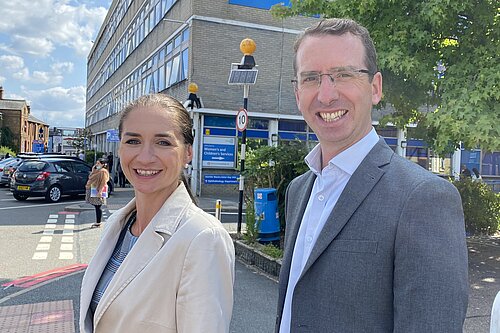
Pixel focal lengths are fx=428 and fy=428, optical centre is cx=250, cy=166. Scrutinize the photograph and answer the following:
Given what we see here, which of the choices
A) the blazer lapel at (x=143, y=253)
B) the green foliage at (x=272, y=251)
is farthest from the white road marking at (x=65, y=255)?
the blazer lapel at (x=143, y=253)

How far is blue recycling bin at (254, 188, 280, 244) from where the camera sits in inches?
303

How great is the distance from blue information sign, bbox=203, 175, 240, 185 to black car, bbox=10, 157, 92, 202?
195 inches

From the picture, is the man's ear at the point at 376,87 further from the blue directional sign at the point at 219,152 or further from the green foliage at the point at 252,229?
the blue directional sign at the point at 219,152

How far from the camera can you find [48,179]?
15766mm

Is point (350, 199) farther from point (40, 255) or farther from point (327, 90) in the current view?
point (40, 255)

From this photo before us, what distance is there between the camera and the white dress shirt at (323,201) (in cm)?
148

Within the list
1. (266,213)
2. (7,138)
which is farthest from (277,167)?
(7,138)

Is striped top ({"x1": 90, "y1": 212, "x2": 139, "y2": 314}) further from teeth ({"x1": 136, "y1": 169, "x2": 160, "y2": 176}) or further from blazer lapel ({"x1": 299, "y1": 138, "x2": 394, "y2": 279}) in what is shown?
blazer lapel ({"x1": 299, "y1": 138, "x2": 394, "y2": 279})

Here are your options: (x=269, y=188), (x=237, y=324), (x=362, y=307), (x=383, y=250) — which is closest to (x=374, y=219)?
(x=383, y=250)

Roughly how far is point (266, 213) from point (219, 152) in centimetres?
1140

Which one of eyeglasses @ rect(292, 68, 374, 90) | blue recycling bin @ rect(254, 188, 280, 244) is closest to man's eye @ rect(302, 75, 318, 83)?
eyeglasses @ rect(292, 68, 374, 90)

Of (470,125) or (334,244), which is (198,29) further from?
(334,244)

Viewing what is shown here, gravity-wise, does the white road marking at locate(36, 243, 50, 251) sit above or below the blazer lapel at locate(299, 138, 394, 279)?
A: below

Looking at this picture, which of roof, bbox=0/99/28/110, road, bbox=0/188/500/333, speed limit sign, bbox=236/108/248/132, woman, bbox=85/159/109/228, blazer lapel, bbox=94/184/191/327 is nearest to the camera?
blazer lapel, bbox=94/184/191/327
